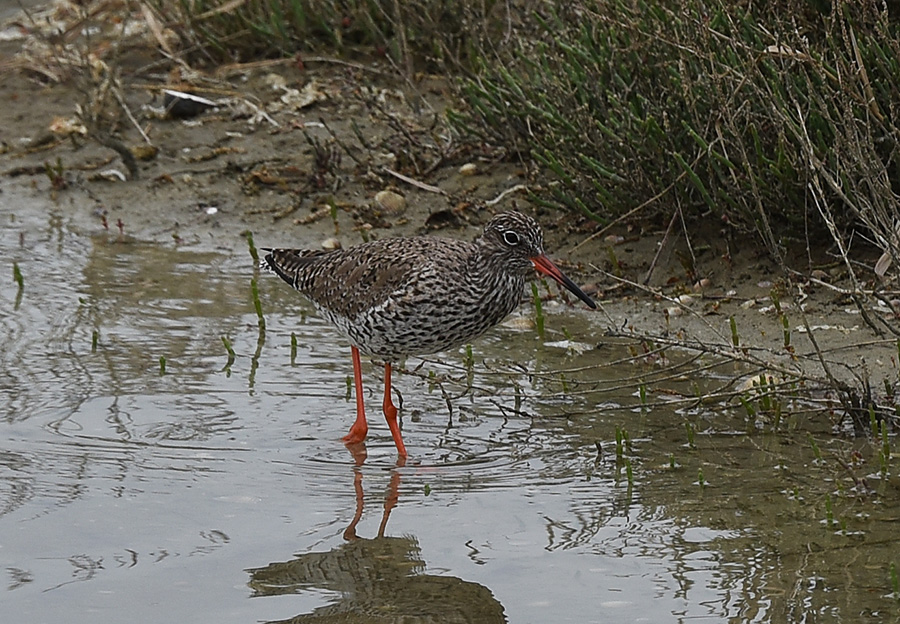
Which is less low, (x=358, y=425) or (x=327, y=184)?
(x=327, y=184)

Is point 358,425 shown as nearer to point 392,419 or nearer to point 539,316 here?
point 392,419

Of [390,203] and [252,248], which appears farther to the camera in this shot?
[390,203]

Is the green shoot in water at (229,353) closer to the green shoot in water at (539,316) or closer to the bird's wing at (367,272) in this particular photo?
the bird's wing at (367,272)

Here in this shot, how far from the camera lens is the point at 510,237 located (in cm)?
627

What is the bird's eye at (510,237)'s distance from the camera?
625 centimetres

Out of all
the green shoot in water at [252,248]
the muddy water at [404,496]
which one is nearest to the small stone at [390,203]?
the green shoot in water at [252,248]

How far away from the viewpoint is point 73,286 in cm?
877

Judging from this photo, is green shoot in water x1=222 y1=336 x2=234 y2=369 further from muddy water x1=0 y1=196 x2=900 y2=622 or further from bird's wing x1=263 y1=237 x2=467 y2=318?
bird's wing x1=263 y1=237 x2=467 y2=318

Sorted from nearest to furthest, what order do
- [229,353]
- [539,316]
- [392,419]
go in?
[392,419], [229,353], [539,316]

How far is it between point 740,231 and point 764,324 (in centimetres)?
70

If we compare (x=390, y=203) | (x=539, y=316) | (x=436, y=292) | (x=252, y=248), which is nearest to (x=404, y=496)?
(x=436, y=292)

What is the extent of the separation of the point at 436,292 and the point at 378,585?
1.74 m

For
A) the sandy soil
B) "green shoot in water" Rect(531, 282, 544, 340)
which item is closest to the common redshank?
"green shoot in water" Rect(531, 282, 544, 340)

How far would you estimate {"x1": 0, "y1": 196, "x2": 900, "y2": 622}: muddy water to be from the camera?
4.60m
